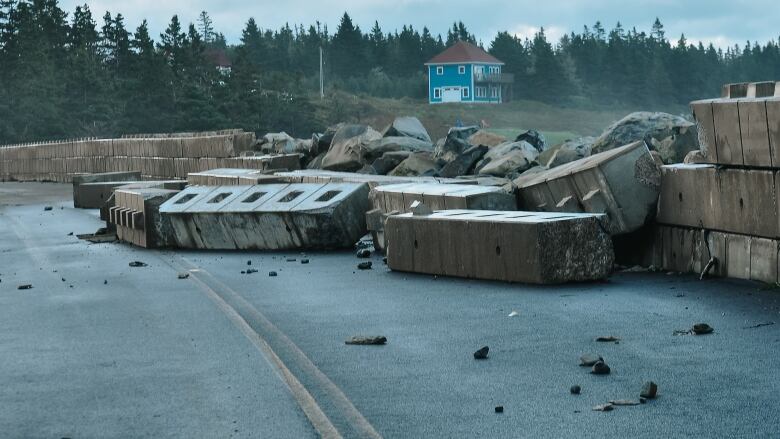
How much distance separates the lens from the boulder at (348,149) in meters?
33.0

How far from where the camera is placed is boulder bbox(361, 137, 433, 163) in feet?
109

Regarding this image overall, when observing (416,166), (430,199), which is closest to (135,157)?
(416,166)

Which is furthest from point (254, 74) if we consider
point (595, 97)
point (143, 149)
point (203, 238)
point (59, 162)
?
point (203, 238)

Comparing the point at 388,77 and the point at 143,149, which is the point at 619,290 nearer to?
the point at 143,149

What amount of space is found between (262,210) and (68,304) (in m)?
5.78

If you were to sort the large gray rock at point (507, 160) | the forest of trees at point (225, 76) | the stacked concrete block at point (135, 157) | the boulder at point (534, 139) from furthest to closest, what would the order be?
1. the forest of trees at point (225, 76)
2. the stacked concrete block at point (135, 157)
3. the boulder at point (534, 139)
4. the large gray rock at point (507, 160)

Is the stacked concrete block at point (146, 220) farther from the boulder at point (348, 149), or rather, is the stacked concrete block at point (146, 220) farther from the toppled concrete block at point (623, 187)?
the boulder at point (348, 149)

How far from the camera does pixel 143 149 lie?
4709 cm

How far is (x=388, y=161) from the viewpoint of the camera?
1247 inches

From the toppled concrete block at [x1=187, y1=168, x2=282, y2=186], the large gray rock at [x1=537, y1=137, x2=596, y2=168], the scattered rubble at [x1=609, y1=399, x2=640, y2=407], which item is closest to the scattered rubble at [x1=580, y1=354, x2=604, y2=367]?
the scattered rubble at [x1=609, y1=399, x2=640, y2=407]

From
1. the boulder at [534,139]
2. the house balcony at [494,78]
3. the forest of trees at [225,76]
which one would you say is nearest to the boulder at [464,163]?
the boulder at [534,139]

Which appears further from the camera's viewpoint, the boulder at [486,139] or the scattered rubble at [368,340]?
the boulder at [486,139]

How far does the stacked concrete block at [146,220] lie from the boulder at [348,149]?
12.2 meters

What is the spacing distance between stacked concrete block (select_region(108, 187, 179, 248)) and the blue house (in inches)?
4659
